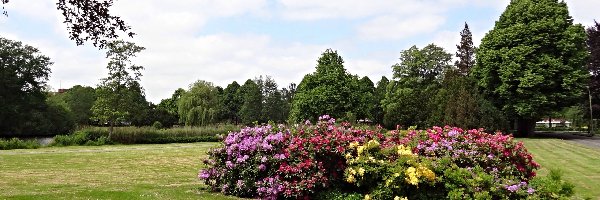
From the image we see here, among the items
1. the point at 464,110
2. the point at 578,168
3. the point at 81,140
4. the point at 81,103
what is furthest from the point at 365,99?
the point at 578,168

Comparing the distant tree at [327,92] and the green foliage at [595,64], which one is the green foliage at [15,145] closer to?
the distant tree at [327,92]

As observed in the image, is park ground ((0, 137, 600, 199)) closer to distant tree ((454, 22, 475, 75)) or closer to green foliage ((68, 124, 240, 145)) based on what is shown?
green foliage ((68, 124, 240, 145))

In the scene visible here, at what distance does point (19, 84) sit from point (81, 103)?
2001 cm

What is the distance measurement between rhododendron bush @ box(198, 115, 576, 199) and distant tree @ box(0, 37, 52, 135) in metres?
48.5

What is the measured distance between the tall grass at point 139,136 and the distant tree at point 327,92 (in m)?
12.2

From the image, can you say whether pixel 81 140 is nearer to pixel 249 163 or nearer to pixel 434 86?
pixel 249 163

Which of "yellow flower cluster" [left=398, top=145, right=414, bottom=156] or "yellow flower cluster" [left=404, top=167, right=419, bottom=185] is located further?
"yellow flower cluster" [left=398, top=145, right=414, bottom=156]

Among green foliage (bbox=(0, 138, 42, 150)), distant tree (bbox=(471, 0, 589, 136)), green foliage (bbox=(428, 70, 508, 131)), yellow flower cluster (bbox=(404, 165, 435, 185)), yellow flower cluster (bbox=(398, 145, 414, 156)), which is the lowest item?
green foliage (bbox=(0, 138, 42, 150))

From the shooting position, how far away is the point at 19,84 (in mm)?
52562

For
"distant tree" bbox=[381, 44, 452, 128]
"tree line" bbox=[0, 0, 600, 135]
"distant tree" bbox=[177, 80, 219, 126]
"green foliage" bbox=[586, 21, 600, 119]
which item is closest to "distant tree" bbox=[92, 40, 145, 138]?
"tree line" bbox=[0, 0, 600, 135]

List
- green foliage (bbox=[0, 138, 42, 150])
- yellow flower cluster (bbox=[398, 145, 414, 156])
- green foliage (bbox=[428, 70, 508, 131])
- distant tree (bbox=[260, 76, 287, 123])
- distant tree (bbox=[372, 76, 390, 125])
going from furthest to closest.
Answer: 1. distant tree (bbox=[260, 76, 287, 123])
2. distant tree (bbox=[372, 76, 390, 125])
3. green foliage (bbox=[428, 70, 508, 131])
4. green foliage (bbox=[0, 138, 42, 150])
5. yellow flower cluster (bbox=[398, 145, 414, 156])

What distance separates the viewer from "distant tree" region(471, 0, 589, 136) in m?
38.7

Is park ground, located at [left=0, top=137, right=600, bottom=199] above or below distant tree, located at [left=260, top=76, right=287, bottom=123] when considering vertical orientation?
below

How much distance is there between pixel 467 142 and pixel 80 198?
309 inches
